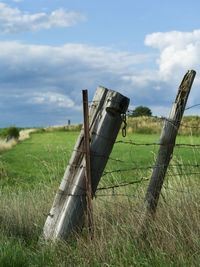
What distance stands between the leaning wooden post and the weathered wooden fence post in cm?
57

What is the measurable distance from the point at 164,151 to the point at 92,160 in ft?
2.78

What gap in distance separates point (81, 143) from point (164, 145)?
3.10 ft

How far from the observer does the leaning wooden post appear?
12.1 feet

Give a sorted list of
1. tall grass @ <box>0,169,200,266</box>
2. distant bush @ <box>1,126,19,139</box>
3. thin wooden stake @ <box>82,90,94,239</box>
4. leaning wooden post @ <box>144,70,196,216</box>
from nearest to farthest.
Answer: tall grass @ <box>0,169,200,266</box>
thin wooden stake @ <box>82,90,94,239</box>
leaning wooden post @ <box>144,70,196,216</box>
distant bush @ <box>1,126,19,139</box>

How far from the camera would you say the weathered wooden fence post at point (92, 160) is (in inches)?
137

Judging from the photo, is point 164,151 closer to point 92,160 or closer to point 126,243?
point 92,160

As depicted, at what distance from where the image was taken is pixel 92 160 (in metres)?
3.50

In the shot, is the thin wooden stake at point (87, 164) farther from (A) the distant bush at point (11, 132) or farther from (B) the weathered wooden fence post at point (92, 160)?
(A) the distant bush at point (11, 132)

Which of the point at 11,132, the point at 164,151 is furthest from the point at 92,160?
the point at 11,132

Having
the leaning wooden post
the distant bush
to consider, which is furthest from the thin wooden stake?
the distant bush

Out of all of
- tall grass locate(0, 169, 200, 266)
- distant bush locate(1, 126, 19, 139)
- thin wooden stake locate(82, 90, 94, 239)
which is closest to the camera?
tall grass locate(0, 169, 200, 266)

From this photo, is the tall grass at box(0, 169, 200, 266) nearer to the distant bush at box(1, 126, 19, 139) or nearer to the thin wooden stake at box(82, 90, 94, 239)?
the thin wooden stake at box(82, 90, 94, 239)

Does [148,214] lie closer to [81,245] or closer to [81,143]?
[81,245]

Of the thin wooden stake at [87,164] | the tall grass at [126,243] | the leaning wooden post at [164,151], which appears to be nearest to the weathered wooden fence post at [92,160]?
the thin wooden stake at [87,164]
